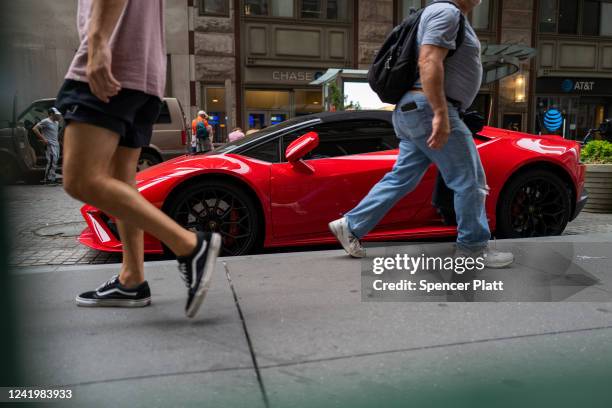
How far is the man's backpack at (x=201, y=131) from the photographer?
12.9 metres

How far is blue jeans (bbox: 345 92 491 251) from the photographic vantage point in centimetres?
292

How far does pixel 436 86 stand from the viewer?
2799 mm

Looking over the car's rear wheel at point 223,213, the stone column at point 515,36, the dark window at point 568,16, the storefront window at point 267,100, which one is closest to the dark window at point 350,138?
the car's rear wheel at point 223,213

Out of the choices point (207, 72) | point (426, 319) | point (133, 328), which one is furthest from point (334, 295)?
point (207, 72)

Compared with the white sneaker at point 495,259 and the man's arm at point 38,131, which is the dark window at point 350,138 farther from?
the man's arm at point 38,131

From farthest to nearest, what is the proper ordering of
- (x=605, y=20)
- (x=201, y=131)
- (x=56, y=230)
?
(x=605, y=20), (x=201, y=131), (x=56, y=230)

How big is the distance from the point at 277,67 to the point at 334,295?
17.7 m

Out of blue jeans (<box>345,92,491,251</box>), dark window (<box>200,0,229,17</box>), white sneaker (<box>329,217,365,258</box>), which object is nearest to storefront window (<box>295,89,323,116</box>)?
dark window (<box>200,0,229,17</box>)

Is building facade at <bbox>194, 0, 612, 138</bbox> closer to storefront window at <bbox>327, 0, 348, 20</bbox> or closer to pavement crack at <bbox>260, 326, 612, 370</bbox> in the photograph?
storefront window at <bbox>327, 0, 348, 20</bbox>

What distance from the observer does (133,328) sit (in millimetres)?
2285

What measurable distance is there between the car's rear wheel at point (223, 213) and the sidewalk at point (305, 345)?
91 centimetres

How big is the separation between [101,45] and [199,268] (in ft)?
3.07

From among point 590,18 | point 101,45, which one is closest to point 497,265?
point 101,45

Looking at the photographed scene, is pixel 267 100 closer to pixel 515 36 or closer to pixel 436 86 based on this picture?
pixel 515 36
